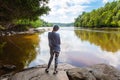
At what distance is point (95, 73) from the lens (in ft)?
38.7

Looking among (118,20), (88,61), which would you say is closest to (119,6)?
(118,20)

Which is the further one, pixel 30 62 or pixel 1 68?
pixel 30 62

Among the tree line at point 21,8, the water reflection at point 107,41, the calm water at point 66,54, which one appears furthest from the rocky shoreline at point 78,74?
the water reflection at point 107,41

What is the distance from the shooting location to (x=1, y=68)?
16688 millimetres

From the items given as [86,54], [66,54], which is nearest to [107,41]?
[86,54]

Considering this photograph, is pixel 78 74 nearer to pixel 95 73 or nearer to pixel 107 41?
pixel 95 73

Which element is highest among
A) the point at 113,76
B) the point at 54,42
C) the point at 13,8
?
the point at 13,8

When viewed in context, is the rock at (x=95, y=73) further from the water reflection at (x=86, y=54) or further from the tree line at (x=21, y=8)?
the tree line at (x=21, y=8)

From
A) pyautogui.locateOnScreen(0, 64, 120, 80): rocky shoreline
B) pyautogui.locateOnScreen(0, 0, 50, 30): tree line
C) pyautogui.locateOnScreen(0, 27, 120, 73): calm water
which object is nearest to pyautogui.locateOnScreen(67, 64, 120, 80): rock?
pyautogui.locateOnScreen(0, 64, 120, 80): rocky shoreline

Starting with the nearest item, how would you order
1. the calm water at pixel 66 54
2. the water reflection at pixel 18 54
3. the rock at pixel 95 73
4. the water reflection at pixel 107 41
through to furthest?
the rock at pixel 95 73 < the water reflection at pixel 18 54 < the calm water at pixel 66 54 < the water reflection at pixel 107 41

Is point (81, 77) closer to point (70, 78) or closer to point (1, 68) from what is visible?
point (70, 78)

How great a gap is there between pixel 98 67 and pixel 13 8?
1110 cm

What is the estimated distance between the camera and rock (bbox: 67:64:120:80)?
36.3 feet

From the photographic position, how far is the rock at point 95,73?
11.1m
